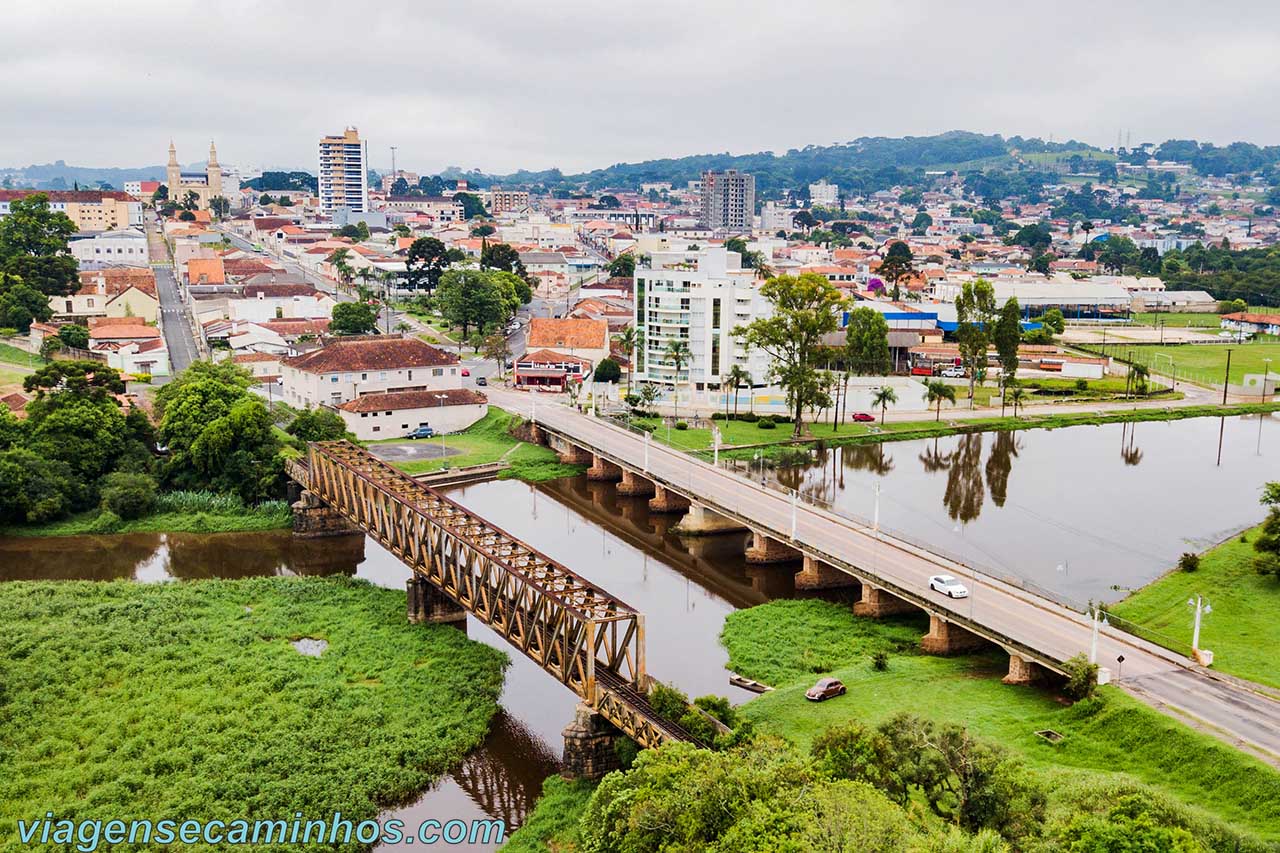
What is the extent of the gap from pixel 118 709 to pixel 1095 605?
1144 inches

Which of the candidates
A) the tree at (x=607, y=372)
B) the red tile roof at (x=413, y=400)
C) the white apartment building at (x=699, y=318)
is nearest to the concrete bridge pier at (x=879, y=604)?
the red tile roof at (x=413, y=400)

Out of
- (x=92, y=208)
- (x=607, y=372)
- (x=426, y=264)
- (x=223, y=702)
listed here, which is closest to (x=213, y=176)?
(x=92, y=208)

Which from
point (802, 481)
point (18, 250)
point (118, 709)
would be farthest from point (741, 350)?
point (18, 250)

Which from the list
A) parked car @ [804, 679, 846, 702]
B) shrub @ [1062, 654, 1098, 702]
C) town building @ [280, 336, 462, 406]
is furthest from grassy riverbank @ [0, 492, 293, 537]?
shrub @ [1062, 654, 1098, 702]

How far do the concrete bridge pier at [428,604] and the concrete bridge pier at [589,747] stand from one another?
960 centimetres

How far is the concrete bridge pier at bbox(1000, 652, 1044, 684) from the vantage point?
29.3m

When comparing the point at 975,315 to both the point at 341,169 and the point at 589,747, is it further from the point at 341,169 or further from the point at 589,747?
the point at 341,169

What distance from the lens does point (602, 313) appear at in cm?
9544

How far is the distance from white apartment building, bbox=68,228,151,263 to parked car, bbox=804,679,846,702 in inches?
4286

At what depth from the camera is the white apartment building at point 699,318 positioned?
70188mm

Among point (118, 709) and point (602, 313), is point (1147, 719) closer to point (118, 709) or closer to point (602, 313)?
point (118, 709)

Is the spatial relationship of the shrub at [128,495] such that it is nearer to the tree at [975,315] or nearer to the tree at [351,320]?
the tree at [351,320]

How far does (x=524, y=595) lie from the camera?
92.3ft

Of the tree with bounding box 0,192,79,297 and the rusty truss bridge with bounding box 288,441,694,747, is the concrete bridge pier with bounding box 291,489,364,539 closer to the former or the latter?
the rusty truss bridge with bounding box 288,441,694,747
